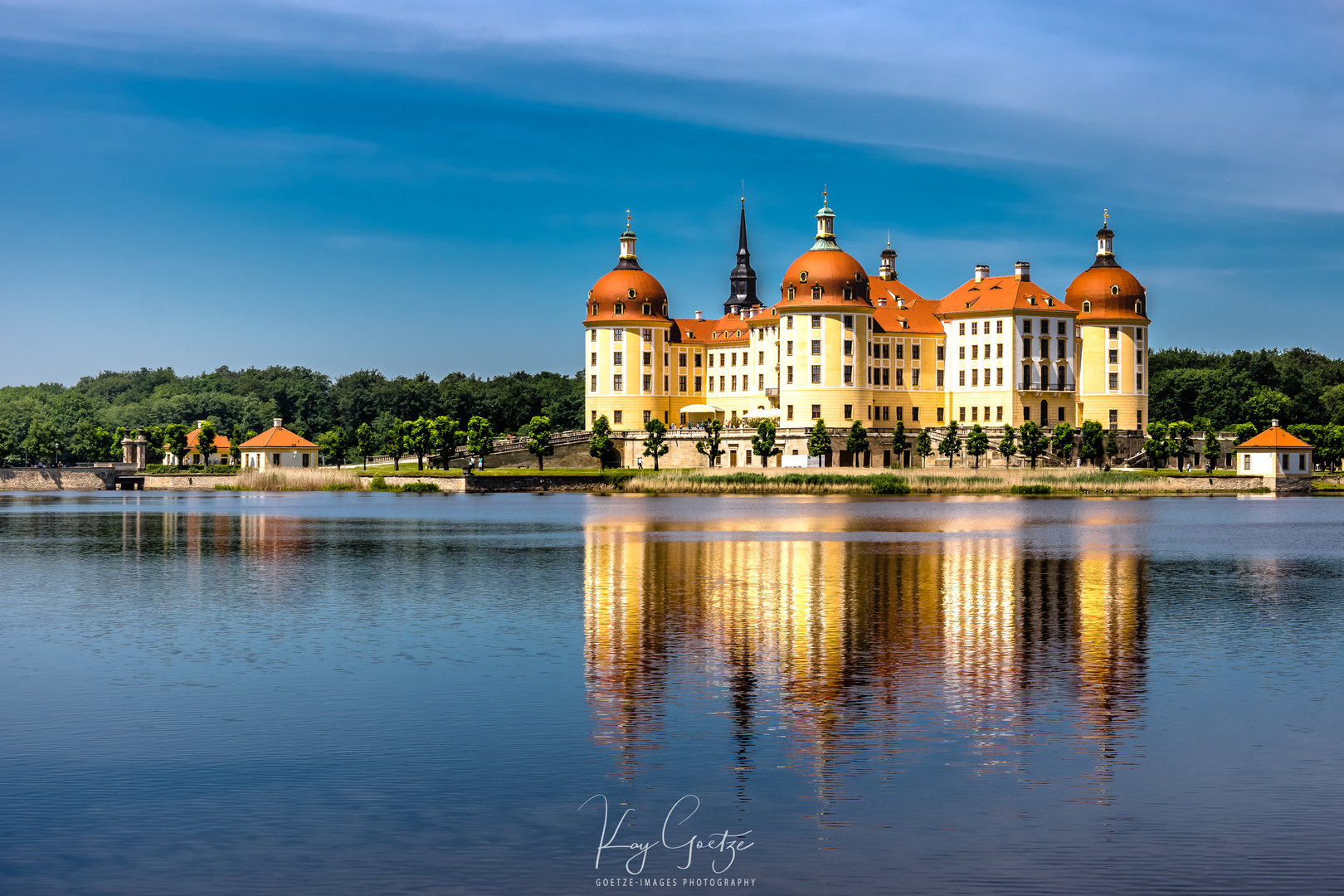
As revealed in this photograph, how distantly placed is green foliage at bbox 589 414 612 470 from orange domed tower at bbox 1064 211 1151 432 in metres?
37.9

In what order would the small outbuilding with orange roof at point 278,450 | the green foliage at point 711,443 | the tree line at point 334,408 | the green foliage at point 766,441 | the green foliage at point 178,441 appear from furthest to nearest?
the tree line at point 334,408
the green foliage at point 178,441
the small outbuilding with orange roof at point 278,450
the green foliage at point 711,443
the green foliage at point 766,441

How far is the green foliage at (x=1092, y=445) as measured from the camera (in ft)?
367

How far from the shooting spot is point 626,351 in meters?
128

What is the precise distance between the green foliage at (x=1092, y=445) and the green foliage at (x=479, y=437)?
45.0m

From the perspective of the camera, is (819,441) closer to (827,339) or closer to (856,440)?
(856,440)

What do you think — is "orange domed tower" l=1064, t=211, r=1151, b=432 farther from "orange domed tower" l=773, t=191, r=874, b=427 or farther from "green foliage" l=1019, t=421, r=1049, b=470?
"orange domed tower" l=773, t=191, r=874, b=427

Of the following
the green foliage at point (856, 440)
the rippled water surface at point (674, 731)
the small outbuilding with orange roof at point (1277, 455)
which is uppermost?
the green foliage at point (856, 440)

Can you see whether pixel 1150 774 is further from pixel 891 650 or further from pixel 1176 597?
pixel 1176 597

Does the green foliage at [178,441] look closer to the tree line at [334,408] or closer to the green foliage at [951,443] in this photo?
the tree line at [334,408]

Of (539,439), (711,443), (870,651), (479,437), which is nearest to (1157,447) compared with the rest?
(711,443)

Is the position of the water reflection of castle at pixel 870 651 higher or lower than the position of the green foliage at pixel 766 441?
lower

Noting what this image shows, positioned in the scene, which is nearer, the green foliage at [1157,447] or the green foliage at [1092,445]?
the green foliage at [1157,447]

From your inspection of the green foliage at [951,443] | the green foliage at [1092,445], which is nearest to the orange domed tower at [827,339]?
the green foliage at [951,443]

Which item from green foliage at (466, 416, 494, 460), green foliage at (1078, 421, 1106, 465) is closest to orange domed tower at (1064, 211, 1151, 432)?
green foliage at (1078, 421, 1106, 465)
